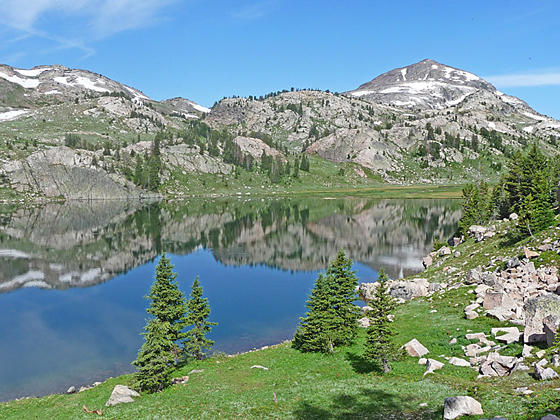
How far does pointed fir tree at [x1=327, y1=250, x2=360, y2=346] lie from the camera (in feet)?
122

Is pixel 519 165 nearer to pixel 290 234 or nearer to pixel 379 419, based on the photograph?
pixel 290 234

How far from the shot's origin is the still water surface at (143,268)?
153 feet

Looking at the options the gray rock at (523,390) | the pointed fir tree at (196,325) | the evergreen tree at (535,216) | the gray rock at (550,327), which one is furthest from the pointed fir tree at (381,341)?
the evergreen tree at (535,216)

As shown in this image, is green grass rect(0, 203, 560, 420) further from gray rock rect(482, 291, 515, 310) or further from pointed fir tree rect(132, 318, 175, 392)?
gray rock rect(482, 291, 515, 310)

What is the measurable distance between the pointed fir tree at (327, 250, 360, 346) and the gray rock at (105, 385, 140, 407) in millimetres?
17679

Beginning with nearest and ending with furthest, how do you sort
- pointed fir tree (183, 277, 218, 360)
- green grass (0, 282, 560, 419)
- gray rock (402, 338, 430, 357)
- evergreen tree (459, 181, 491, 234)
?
green grass (0, 282, 560, 419) → gray rock (402, 338, 430, 357) → pointed fir tree (183, 277, 218, 360) → evergreen tree (459, 181, 491, 234)

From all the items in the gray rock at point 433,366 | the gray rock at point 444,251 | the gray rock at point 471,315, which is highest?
the gray rock at point 471,315

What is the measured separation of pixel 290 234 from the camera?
131375 millimetres

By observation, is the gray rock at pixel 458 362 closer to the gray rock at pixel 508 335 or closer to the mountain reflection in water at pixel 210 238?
the gray rock at pixel 508 335

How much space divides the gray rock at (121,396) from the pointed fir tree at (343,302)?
58.0 ft

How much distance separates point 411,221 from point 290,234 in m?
49.7

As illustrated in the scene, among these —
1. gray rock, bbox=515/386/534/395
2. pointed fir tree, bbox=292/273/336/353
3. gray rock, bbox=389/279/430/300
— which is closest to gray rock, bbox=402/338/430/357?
pointed fir tree, bbox=292/273/336/353

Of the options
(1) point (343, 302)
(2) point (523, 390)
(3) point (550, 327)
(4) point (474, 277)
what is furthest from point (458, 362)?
(4) point (474, 277)

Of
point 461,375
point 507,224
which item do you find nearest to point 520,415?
point 461,375
